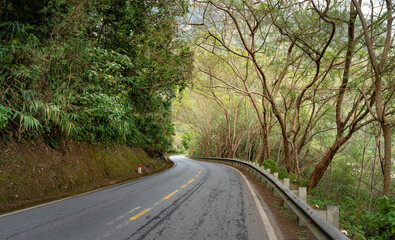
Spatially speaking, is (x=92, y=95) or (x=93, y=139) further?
(x=93, y=139)

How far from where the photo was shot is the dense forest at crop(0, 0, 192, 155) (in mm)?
6523

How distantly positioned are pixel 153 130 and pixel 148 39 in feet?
29.6

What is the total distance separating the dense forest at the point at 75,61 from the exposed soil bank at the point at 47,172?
45 cm

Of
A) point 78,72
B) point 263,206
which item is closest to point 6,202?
point 78,72

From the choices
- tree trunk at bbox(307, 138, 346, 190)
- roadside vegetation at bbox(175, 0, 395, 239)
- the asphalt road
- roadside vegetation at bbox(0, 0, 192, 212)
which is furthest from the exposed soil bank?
tree trunk at bbox(307, 138, 346, 190)

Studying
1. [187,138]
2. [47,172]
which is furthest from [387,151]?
[187,138]

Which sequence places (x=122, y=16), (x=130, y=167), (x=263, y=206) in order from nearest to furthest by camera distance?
(x=263, y=206) < (x=122, y=16) < (x=130, y=167)

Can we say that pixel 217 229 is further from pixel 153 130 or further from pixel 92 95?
pixel 153 130

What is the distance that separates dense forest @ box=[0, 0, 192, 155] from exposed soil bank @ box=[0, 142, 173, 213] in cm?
45

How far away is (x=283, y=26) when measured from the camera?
1012 centimetres

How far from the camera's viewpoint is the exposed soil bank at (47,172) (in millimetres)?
6285

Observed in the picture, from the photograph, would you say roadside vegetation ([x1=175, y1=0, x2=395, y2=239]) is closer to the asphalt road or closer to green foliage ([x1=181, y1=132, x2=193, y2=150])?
the asphalt road

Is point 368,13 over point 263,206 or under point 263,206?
over

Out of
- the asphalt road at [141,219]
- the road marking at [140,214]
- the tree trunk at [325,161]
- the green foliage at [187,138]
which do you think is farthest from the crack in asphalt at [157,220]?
the green foliage at [187,138]
